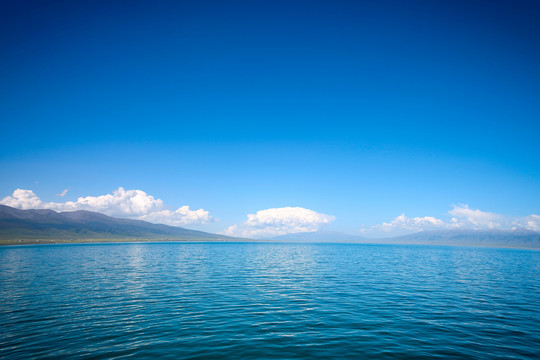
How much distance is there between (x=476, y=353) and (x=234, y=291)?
93.0 ft

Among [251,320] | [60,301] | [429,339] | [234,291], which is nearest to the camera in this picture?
[429,339]

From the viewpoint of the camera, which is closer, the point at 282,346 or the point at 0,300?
the point at 282,346

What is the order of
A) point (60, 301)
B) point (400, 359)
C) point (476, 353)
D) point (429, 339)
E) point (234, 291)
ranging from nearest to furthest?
point (400, 359) → point (476, 353) → point (429, 339) → point (60, 301) → point (234, 291)

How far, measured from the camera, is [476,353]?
1895 centimetres

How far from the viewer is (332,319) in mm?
26109

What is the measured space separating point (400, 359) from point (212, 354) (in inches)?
492

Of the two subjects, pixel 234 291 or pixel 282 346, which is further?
pixel 234 291

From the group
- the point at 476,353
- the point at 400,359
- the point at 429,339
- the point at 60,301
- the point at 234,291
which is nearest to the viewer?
the point at 400,359

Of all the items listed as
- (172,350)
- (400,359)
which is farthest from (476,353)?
(172,350)

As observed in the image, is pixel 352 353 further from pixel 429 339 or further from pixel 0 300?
pixel 0 300

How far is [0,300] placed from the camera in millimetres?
32656

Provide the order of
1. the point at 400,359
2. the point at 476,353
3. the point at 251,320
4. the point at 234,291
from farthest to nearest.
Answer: the point at 234,291, the point at 251,320, the point at 476,353, the point at 400,359

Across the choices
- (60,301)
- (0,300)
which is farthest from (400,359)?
(0,300)

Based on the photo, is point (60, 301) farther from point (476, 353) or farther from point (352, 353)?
point (476, 353)
